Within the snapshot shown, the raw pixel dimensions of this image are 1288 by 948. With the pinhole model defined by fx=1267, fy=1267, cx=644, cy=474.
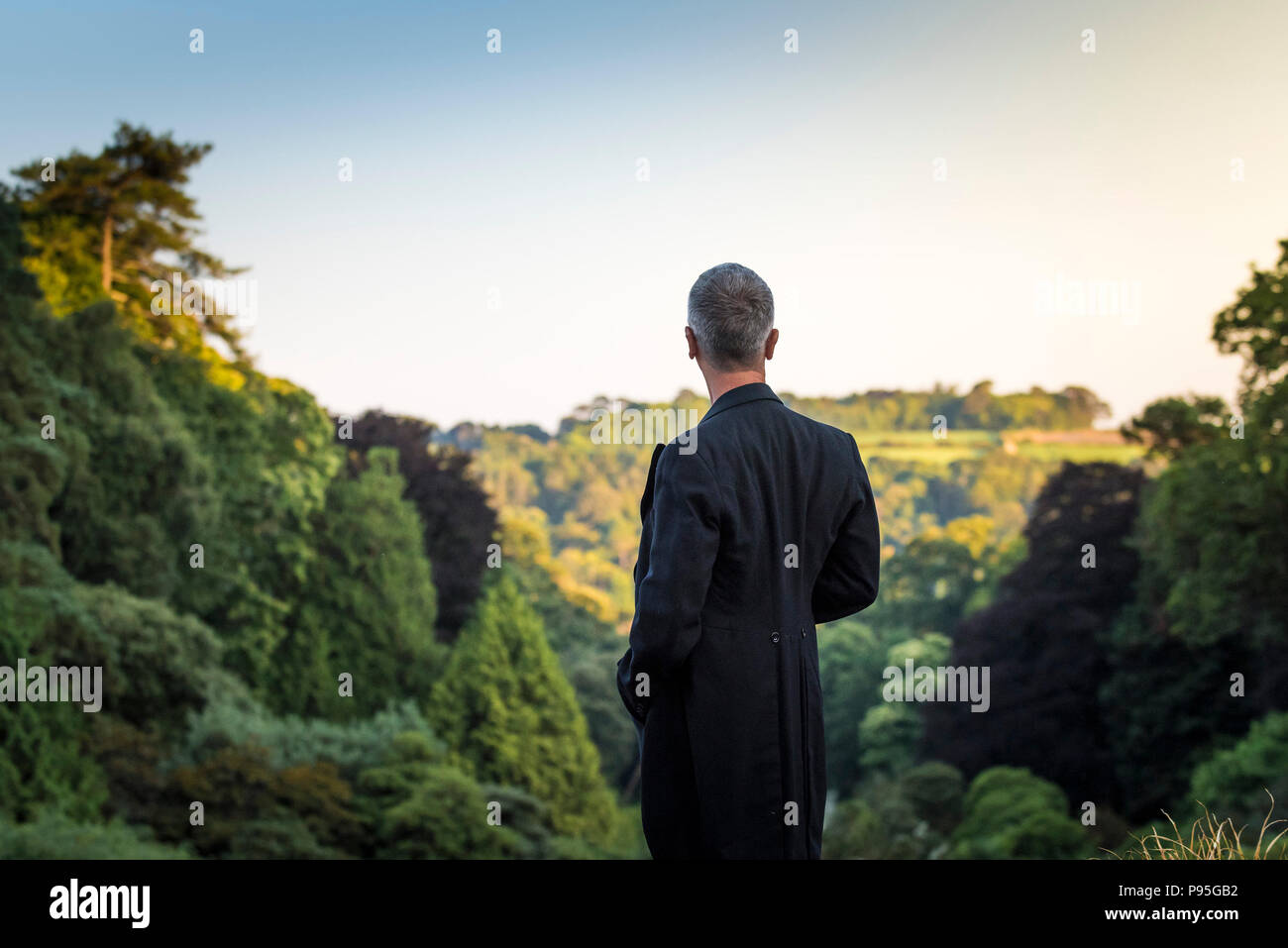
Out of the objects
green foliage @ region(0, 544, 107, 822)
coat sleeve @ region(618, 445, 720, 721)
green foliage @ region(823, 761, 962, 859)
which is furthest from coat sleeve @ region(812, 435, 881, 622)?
green foliage @ region(823, 761, 962, 859)

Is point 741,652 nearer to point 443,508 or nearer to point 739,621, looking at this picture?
point 739,621

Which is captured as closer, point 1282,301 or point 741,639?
point 741,639

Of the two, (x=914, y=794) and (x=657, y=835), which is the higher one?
(x=657, y=835)

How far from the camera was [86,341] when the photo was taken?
2288 centimetres

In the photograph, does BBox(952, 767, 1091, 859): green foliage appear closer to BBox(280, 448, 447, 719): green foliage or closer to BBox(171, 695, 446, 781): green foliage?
BBox(171, 695, 446, 781): green foliage

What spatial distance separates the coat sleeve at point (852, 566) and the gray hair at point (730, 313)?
368mm

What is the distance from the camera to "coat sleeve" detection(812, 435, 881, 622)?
3.11 metres

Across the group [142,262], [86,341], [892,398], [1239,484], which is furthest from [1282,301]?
[892,398]

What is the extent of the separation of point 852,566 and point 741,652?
0.41 metres

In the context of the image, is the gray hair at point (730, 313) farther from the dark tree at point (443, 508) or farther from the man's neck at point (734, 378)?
the dark tree at point (443, 508)

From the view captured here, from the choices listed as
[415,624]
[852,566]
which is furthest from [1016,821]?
[852,566]

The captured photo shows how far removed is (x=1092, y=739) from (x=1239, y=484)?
29.3 ft

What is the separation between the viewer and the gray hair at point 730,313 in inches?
115

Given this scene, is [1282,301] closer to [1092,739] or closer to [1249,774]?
[1249,774]
